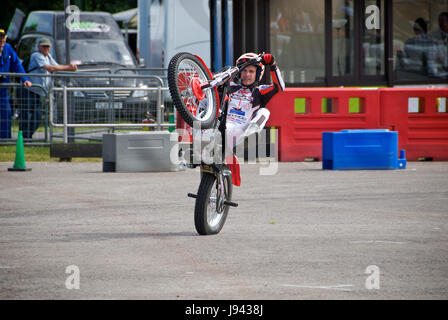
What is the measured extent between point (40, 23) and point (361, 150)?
1398 centimetres

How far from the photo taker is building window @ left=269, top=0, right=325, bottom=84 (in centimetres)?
1950

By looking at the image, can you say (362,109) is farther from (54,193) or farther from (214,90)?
(214,90)

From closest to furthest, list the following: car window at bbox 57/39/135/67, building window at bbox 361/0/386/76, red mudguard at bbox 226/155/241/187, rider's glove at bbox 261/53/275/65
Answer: rider's glove at bbox 261/53/275/65 < red mudguard at bbox 226/155/241/187 < building window at bbox 361/0/386/76 < car window at bbox 57/39/135/67

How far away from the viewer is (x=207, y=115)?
27.0 ft

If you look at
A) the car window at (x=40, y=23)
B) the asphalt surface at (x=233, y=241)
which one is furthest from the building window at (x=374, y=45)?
the car window at (x=40, y=23)

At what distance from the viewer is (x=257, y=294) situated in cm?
577

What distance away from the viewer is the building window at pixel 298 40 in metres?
19.5

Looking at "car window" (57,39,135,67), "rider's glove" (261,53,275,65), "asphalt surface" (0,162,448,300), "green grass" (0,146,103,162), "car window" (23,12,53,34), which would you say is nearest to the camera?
"asphalt surface" (0,162,448,300)

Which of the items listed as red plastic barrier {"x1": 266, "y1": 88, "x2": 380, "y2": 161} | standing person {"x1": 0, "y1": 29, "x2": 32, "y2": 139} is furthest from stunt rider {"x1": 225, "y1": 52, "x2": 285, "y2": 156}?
standing person {"x1": 0, "y1": 29, "x2": 32, "y2": 139}

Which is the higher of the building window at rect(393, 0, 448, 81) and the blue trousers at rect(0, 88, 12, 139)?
the building window at rect(393, 0, 448, 81)

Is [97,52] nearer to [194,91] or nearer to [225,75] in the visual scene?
[225,75]

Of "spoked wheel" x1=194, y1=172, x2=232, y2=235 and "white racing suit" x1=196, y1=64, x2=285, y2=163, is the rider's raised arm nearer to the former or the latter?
"white racing suit" x1=196, y1=64, x2=285, y2=163

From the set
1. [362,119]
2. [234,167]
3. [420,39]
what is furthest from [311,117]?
[234,167]

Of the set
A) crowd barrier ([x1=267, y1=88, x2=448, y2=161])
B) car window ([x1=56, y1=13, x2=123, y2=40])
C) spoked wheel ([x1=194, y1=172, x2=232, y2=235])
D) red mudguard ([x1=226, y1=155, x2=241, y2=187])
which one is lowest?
spoked wheel ([x1=194, y1=172, x2=232, y2=235])
